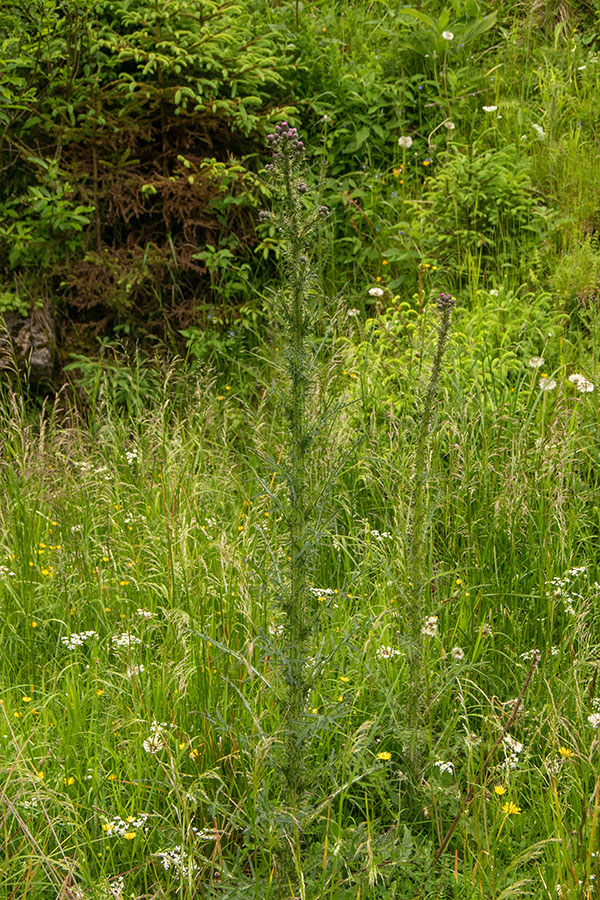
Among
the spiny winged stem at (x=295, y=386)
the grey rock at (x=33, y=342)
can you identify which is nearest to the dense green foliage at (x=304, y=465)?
the spiny winged stem at (x=295, y=386)

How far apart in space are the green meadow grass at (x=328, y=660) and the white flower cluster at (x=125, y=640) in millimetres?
40

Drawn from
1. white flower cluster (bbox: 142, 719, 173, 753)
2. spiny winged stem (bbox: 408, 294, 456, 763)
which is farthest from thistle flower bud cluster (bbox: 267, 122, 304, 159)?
white flower cluster (bbox: 142, 719, 173, 753)

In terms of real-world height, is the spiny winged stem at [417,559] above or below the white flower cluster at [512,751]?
above

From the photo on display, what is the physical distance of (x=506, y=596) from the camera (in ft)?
10.2

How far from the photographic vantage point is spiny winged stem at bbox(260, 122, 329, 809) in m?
1.75

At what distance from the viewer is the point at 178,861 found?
80.4 inches

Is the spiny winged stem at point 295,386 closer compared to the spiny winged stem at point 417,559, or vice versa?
the spiny winged stem at point 295,386

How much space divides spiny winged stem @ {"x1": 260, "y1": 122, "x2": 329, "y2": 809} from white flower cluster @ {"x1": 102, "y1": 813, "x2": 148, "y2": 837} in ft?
1.30

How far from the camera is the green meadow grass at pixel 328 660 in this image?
211cm

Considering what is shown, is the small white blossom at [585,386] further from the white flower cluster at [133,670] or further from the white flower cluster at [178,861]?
the white flower cluster at [178,861]

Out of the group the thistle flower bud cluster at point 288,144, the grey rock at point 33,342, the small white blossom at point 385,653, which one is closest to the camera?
the thistle flower bud cluster at point 288,144

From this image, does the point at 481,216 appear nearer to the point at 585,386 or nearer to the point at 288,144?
the point at 585,386

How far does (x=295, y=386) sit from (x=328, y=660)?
639 mm

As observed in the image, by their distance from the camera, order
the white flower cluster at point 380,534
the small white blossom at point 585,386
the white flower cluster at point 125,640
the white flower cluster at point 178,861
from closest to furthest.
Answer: the white flower cluster at point 178,861 → the white flower cluster at point 125,640 → the white flower cluster at point 380,534 → the small white blossom at point 585,386
